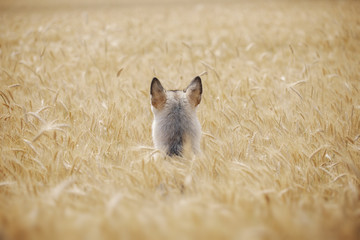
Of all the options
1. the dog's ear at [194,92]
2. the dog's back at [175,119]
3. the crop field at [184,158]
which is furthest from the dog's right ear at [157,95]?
the crop field at [184,158]

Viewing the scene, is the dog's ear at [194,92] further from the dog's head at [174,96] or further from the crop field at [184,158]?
the crop field at [184,158]

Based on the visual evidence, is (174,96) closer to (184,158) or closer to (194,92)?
(194,92)

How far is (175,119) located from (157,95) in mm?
311

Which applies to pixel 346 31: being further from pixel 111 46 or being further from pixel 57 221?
pixel 57 221

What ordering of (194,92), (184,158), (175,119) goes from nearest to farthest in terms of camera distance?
(184,158), (175,119), (194,92)

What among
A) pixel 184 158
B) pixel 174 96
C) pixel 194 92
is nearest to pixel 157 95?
pixel 174 96

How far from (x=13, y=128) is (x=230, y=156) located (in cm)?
276

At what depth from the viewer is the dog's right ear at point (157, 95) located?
7.97 feet

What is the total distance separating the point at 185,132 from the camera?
237 cm

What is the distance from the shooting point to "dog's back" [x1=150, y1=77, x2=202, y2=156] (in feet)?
7.67

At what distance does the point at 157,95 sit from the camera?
8.14 ft

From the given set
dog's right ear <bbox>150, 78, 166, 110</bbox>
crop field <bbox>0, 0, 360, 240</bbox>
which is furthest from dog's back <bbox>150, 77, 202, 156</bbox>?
crop field <bbox>0, 0, 360, 240</bbox>

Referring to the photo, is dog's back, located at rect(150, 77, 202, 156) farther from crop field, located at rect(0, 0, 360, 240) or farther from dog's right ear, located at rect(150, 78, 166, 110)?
crop field, located at rect(0, 0, 360, 240)

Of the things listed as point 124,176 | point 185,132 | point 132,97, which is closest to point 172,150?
point 185,132
